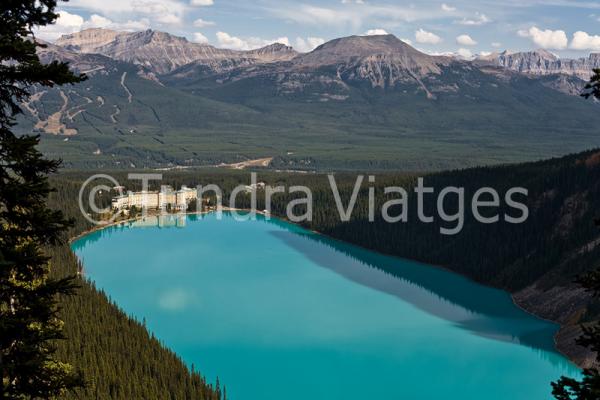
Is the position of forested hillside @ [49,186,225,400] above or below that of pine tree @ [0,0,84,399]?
below

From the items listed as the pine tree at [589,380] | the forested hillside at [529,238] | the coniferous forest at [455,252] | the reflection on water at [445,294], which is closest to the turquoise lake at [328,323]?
the reflection on water at [445,294]

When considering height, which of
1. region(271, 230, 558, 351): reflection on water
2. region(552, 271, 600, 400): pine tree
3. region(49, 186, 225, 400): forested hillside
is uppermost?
region(552, 271, 600, 400): pine tree

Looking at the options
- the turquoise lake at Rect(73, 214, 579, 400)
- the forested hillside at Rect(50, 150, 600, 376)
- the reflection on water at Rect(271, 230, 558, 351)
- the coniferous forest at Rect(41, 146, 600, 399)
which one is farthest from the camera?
the forested hillside at Rect(50, 150, 600, 376)

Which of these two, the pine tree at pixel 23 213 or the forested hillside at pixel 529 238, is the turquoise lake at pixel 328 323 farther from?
the pine tree at pixel 23 213

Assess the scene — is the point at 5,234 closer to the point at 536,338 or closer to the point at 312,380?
the point at 312,380

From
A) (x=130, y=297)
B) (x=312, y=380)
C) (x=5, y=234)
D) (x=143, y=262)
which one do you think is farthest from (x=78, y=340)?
(x=143, y=262)

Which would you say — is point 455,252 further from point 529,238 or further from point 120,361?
point 120,361

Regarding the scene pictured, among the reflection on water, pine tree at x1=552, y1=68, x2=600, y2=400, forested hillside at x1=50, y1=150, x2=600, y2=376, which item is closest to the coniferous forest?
forested hillside at x1=50, y1=150, x2=600, y2=376

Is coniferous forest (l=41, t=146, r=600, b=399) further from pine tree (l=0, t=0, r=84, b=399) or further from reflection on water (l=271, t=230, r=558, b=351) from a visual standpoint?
pine tree (l=0, t=0, r=84, b=399)
